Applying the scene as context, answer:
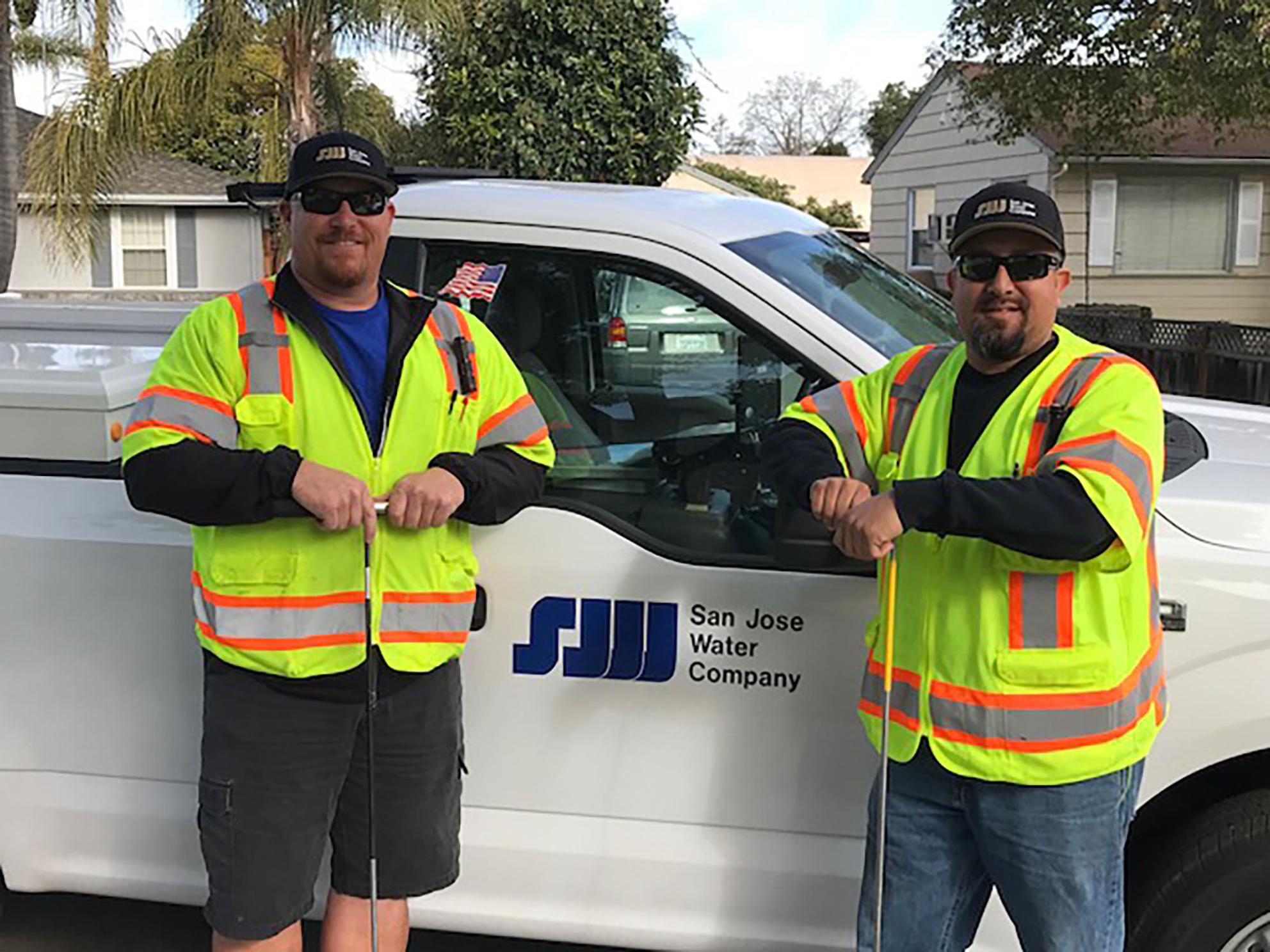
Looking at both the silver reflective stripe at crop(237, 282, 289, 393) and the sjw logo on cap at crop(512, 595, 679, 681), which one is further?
the sjw logo on cap at crop(512, 595, 679, 681)

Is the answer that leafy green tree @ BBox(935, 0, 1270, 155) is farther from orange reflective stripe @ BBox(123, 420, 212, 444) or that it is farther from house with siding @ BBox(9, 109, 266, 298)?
house with siding @ BBox(9, 109, 266, 298)

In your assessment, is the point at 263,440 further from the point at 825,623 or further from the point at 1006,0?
the point at 1006,0

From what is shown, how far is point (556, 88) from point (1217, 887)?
15.0 meters

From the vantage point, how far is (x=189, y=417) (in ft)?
8.43

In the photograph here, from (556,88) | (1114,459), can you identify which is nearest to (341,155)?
(1114,459)

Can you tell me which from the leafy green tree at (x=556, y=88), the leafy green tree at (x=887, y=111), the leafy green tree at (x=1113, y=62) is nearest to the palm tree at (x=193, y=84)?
the leafy green tree at (x=556, y=88)

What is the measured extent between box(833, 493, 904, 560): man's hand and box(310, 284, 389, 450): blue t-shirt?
90 centimetres

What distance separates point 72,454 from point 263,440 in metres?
0.96

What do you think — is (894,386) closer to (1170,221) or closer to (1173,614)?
(1173,614)

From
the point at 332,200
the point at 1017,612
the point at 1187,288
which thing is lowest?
the point at 1017,612

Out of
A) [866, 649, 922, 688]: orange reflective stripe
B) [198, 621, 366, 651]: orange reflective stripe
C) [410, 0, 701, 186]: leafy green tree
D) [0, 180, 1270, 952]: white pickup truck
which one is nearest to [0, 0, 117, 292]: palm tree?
[410, 0, 701, 186]: leafy green tree

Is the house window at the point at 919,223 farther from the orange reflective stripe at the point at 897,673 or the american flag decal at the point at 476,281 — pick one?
the orange reflective stripe at the point at 897,673

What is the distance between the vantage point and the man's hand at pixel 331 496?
2471mm

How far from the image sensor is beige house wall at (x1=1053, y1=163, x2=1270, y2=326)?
18.5 meters
